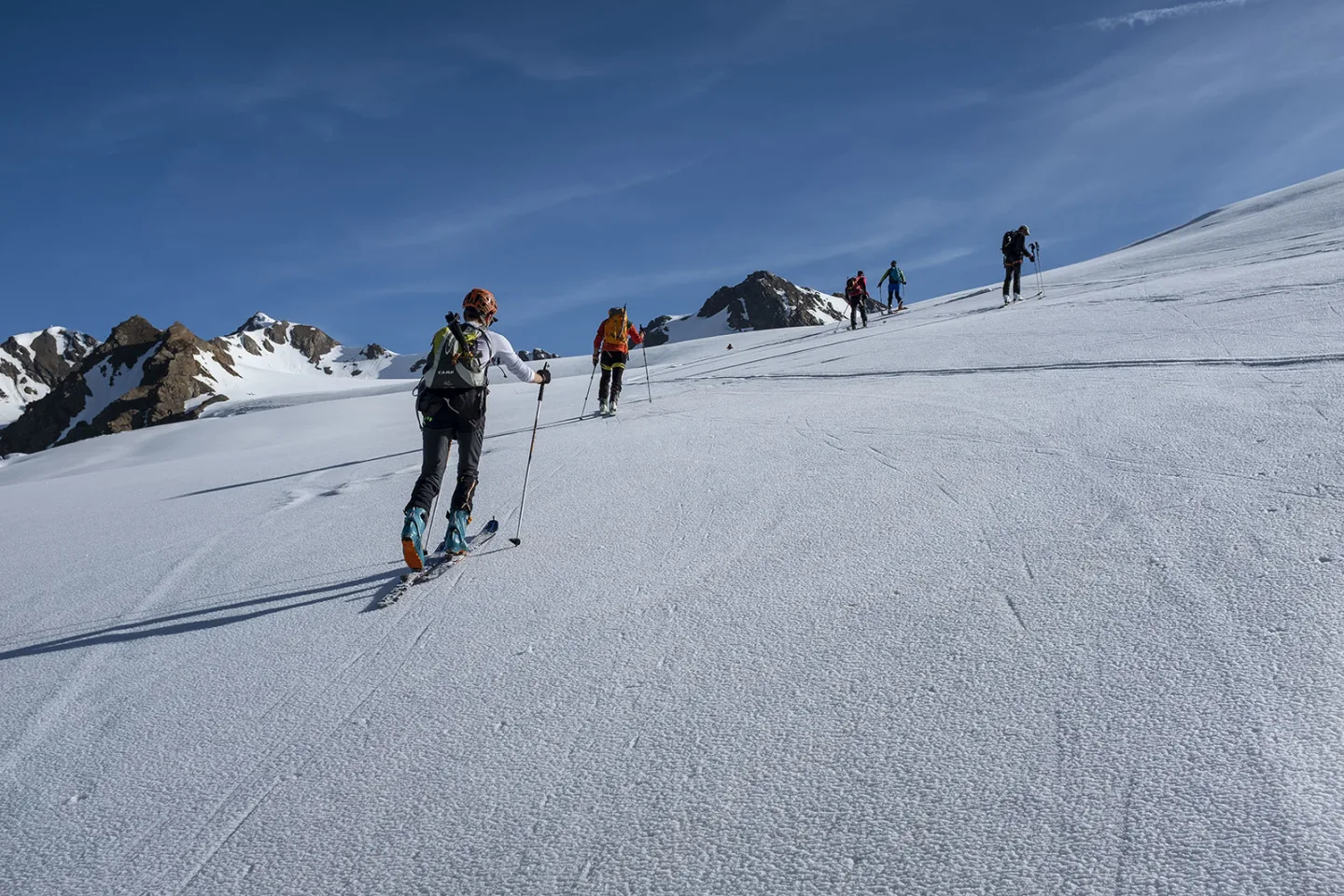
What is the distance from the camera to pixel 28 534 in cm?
788

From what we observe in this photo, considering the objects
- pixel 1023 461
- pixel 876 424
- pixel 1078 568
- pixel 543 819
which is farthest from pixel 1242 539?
pixel 876 424

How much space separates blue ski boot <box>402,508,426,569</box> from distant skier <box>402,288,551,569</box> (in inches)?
3.1

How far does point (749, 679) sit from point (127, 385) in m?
147

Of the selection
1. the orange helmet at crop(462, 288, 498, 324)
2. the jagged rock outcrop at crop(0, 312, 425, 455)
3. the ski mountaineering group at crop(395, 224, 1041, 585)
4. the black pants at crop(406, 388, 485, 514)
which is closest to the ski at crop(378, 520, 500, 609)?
the ski mountaineering group at crop(395, 224, 1041, 585)

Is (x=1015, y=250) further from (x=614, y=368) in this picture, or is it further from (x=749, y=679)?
(x=749, y=679)

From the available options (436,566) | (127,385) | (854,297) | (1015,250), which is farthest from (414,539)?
(127,385)

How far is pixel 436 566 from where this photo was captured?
535 centimetres

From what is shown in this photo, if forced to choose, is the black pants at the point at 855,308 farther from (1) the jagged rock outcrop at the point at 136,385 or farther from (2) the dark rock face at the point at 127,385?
(2) the dark rock face at the point at 127,385

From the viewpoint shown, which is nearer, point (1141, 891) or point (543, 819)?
point (1141, 891)

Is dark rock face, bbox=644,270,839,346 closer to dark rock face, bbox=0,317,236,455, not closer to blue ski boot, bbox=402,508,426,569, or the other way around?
dark rock face, bbox=0,317,236,455

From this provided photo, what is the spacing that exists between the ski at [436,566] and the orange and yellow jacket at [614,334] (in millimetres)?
7003

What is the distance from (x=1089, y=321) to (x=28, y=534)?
15998 millimetres

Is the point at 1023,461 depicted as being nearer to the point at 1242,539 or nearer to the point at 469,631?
the point at 1242,539

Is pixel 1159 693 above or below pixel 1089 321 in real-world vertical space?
below
